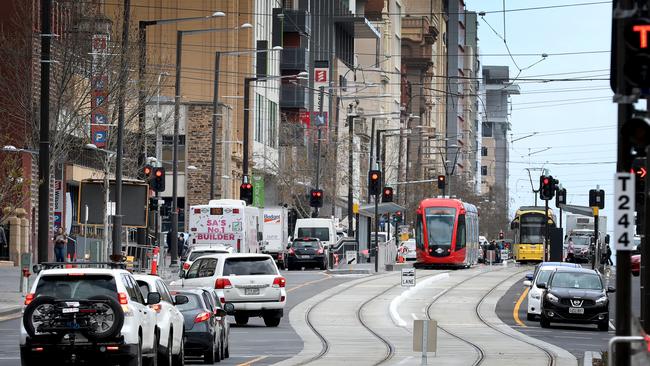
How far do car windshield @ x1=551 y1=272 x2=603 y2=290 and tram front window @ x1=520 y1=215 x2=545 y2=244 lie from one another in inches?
2123

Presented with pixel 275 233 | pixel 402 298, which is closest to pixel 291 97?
pixel 275 233

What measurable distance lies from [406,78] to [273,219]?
330ft

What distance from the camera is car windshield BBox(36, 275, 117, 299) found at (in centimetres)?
2236

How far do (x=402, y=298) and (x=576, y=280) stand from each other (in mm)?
11650

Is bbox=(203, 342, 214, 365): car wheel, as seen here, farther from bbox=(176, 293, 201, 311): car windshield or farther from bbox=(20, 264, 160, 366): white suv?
bbox=(20, 264, 160, 366): white suv

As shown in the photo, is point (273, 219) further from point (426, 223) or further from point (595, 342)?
point (595, 342)

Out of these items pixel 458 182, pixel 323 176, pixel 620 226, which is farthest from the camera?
pixel 458 182

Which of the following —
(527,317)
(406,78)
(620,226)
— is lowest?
(527,317)

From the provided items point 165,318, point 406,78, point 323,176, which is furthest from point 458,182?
point 165,318

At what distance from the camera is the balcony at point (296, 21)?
364ft

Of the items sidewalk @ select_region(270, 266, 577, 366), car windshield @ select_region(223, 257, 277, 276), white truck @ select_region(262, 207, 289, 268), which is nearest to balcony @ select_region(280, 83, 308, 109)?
white truck @ select_region(262, 207, 289, 268)

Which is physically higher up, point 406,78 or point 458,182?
point 406,78

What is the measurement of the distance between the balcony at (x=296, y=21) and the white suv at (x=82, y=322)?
88940 millimetres

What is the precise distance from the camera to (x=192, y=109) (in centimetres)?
9531
